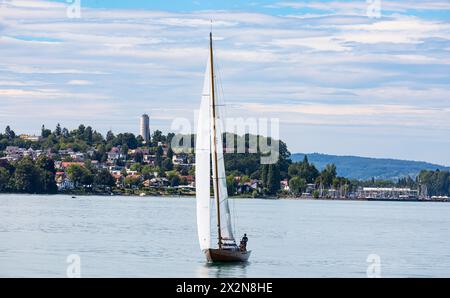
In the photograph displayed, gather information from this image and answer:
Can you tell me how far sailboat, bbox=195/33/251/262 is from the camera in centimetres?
4341

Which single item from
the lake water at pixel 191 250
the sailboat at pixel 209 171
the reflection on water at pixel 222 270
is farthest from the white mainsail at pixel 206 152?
the lake water at pixel 191 250

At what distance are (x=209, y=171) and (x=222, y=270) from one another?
386 cm

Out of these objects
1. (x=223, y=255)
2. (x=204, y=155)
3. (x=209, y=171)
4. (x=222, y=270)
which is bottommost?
(x=222, y=270)

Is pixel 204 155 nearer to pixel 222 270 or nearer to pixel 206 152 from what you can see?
pixel 206 152

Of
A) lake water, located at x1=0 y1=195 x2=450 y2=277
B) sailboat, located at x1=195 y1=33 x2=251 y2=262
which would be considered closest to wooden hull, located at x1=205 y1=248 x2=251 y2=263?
sailboat, located at x1=195 y1=33 x2=251 y2=262

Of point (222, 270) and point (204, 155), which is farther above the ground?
point (204, 155)

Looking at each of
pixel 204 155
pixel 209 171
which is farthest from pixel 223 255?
pixel 204 155

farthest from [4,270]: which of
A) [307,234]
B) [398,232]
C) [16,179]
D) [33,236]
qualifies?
[16,179]

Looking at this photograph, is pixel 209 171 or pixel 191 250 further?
pixel 191 250

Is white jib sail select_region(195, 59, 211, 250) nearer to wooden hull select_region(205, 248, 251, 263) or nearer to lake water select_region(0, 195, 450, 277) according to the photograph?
wooden hull select_region(205, 248, 251, 263)

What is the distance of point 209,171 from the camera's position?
43938mm
